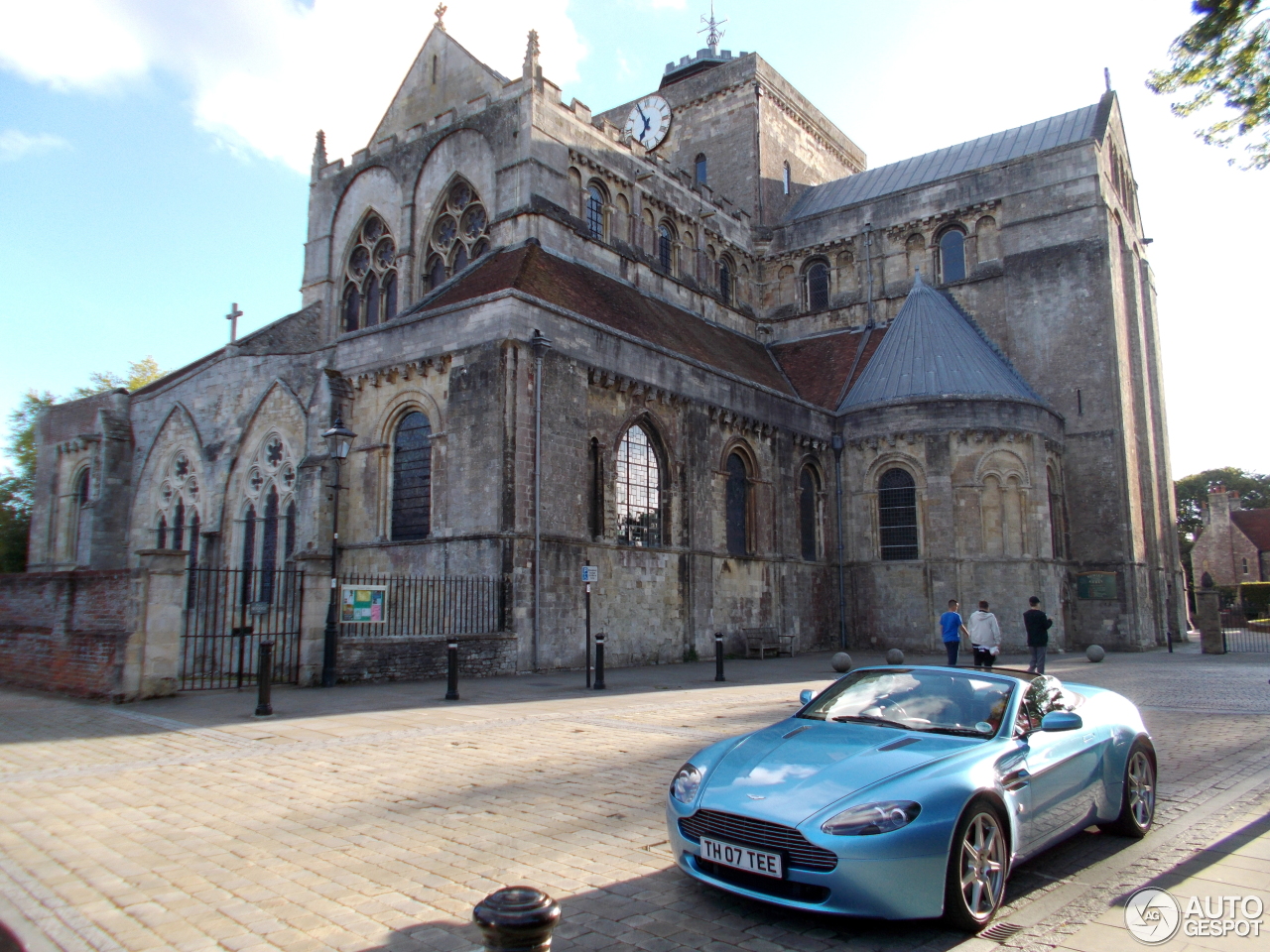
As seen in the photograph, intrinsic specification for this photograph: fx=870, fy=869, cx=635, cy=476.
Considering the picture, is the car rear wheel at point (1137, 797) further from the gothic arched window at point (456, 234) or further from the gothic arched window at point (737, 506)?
Answer: the gothic arched window at point (456, 234)

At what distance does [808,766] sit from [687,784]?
68 centimetres

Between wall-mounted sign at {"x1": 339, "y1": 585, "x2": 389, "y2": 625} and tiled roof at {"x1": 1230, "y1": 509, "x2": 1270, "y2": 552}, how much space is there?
2577 inches

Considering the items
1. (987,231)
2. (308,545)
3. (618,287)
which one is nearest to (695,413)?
(618,287)

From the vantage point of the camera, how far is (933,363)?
27.7 meters

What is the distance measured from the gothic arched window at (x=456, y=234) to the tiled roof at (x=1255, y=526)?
60047 mm

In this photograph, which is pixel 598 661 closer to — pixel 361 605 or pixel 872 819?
pixel 361 605

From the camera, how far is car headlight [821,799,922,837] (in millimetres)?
4094

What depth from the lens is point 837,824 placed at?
412 cm

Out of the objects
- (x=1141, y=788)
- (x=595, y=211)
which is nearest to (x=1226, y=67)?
(x=1141, y=788)

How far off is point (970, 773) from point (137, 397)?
2746 centimetres

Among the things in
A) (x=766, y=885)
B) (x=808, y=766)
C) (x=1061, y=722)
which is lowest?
(x=766, y=885)

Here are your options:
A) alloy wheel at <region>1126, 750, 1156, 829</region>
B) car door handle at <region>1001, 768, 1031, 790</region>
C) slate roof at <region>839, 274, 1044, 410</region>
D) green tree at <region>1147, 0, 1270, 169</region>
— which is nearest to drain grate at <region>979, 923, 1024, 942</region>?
car door handle at <region>1001, 768, 1031, 790</region>

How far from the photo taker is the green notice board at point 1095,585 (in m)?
27.3

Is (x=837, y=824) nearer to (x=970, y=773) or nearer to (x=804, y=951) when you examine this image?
(x=804, y=951)
